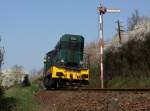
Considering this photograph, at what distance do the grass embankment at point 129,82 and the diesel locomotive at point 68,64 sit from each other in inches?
105

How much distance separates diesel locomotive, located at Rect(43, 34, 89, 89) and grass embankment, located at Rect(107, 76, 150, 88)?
2672 mm

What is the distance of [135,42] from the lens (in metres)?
30.8

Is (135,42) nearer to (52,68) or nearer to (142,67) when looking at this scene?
(142,67)

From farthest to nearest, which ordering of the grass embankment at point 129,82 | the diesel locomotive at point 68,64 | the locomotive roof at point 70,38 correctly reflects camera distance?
1. the locomotive roof at point 70,38
2. the diesel locomotive at point 68,64
3. the grass embankment at point 129,82

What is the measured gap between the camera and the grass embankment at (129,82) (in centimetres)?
2605

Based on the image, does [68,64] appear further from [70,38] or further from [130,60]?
[130,60]

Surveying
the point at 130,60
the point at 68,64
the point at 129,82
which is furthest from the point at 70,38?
the point at 130,60

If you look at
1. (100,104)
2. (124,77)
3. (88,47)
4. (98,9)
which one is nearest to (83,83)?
(124,77)

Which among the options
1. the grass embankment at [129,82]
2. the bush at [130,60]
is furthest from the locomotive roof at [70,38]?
the grass embankment at [129,82]

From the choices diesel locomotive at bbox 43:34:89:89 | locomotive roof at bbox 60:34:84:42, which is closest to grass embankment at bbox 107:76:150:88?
diesel locomotive at bbox 43:34:89:89

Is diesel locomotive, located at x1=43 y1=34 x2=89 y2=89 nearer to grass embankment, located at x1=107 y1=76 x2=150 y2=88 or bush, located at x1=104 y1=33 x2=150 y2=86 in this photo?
grass embankment, located at x1=107 y1=76 x2=150 y2=88

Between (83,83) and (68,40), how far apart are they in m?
3.20

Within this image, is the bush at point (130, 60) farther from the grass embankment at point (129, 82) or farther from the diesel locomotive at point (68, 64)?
the diesel locomotive at point (68, 64)

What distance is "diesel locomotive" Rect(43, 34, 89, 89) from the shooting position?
90.1 feet
